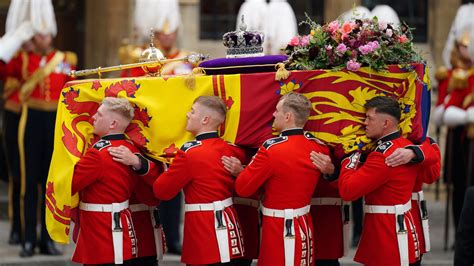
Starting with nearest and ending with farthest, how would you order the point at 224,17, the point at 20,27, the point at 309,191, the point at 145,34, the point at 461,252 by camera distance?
the point at 461,252 → the point at 309,191 → the point at 20,27 → the point at 145,34 → the point at 224,17

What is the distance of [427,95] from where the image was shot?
28.6 feet

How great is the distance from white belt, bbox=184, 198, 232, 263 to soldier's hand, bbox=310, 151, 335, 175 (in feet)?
2.09

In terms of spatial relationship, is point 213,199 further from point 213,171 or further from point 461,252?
point 461,252

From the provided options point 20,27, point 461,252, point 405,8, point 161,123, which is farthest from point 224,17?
point 461,252

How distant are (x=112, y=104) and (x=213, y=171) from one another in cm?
78

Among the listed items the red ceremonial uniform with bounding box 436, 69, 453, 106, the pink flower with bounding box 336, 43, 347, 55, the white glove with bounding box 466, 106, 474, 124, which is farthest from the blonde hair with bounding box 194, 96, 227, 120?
the red ceremonial uniform with bounding box 436, 69, 453, 106

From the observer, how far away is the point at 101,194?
862 cm

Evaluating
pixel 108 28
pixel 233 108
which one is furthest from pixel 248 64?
pixel 108 28

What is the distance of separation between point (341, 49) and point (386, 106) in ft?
1.47

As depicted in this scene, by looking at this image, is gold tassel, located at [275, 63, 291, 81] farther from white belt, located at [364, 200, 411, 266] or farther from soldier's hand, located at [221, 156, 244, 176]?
white belt, located at [364, 200, 411, 266]

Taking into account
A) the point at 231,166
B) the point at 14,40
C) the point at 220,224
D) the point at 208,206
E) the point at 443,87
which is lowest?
the point at 220,224

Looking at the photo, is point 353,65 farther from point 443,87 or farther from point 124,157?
point 443,87

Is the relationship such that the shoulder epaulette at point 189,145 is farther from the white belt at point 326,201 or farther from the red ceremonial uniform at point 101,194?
the white belt at point 326,201

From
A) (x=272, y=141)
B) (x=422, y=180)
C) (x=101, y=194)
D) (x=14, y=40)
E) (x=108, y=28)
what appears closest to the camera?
(x=272, y=141)
